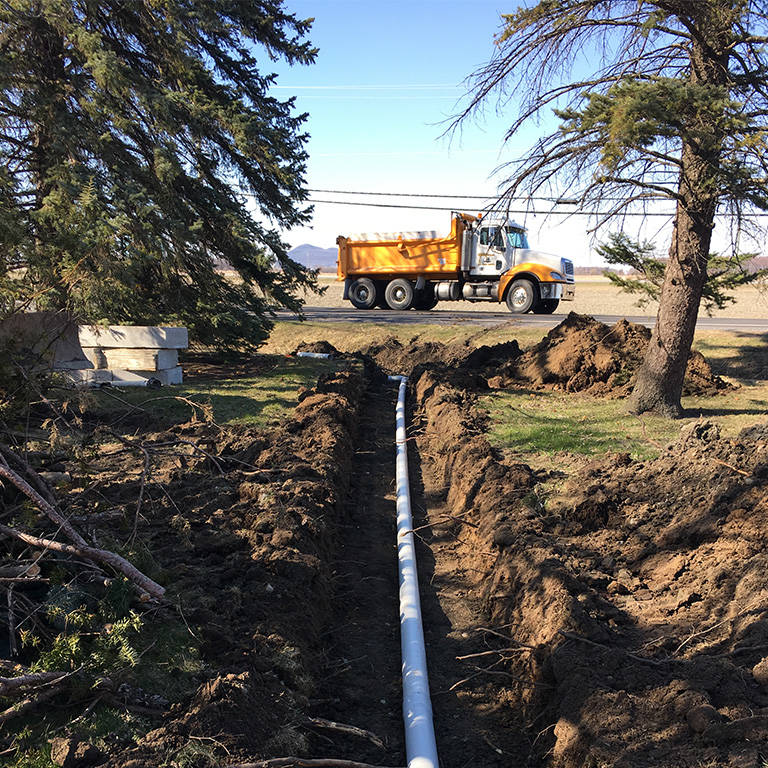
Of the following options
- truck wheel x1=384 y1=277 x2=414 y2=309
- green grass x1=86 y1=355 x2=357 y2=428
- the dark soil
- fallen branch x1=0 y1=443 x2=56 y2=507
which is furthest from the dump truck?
fallen branch x1=0 y1=443 x2=56 y2=507

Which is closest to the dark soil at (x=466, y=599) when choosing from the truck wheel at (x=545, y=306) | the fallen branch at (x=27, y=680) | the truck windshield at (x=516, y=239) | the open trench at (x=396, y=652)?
the open trench at (x=396, y=652)

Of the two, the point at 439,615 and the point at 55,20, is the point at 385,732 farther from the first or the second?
the point at 55,20

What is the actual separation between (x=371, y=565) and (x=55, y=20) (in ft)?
32.2

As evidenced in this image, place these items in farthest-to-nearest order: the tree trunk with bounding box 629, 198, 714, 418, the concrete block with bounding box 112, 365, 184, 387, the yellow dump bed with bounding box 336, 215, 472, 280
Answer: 1. the yellow dump bed with bounding box 336, 215, 472, 280
2. the concrete block with bounding box 112, 365, 184, 387
3. the tree trunk with bounding box 629, 198, 714, 418

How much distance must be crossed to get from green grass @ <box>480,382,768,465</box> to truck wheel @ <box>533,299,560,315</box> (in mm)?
10496

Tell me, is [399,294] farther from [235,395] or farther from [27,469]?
[27,469]

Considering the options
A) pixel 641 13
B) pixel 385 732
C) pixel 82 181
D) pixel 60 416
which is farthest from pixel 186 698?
pixel 82 181

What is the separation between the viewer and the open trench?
3.33 m

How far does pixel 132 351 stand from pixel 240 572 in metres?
7.06

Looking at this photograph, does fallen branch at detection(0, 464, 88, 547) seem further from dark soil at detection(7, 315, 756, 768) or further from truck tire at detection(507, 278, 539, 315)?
truck tire at detection(507, 278, 539, 315)

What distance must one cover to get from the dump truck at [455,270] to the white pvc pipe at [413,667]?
1642 cm

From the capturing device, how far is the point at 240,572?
428cm

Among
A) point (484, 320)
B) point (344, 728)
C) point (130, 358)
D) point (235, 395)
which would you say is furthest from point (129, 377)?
point (484, 320)

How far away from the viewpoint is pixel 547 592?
4.07m
